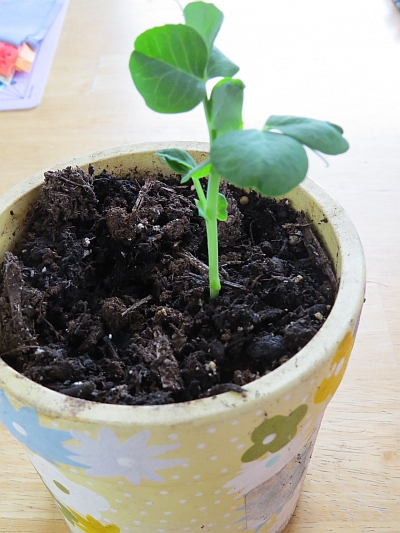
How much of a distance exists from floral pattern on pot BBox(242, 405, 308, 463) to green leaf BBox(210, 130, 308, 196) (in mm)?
193

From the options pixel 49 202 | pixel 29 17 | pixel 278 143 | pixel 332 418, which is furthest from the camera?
pixel 29 17

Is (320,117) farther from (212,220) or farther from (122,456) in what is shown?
(122,456)

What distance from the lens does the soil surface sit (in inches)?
18.9

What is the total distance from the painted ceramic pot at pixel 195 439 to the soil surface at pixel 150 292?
3 centimetres

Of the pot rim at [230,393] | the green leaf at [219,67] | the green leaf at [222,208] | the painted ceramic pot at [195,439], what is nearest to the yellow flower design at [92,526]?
the painted ceramic pot at [195,439]

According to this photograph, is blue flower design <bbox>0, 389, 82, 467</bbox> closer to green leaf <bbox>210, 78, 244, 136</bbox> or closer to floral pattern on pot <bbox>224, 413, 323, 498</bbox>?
floral pattern on pot <bbox>224, 413, 323, 498</bbox>

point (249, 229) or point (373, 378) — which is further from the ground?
point (249, 229)

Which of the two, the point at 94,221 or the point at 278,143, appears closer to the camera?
the point at 278,143

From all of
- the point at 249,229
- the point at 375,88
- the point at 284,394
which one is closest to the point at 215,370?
the point at 284,394

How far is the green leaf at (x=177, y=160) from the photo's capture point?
51cm

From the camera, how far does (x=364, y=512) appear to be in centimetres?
69

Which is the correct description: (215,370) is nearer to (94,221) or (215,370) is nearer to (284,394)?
(284,394)

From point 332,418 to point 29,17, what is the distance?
1.35m

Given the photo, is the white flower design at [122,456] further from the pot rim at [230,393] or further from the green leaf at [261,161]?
the green leaf at [261,161]
